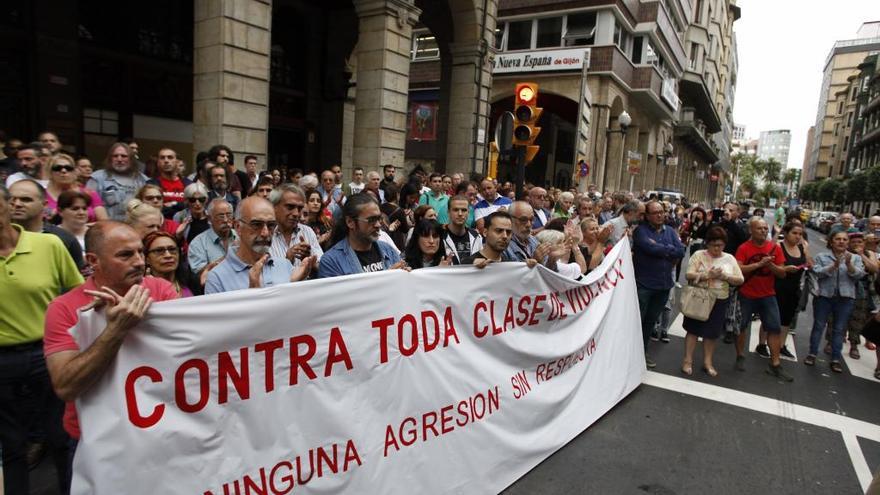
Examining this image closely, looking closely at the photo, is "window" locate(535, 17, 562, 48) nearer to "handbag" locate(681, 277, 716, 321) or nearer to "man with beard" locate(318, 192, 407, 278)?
"handbag" locate(681, 277, 716, 321)

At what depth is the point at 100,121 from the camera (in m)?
11.2

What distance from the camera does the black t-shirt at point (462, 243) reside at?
4918 millimetres

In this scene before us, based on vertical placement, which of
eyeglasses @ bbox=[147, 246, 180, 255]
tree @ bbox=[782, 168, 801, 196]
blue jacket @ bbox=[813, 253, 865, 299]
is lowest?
blue jacket @ bbox=[813, 253, 865, 299]

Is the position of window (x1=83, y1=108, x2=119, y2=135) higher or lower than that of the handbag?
higher

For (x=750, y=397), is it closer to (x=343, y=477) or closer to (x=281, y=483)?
(x=343, y=477)

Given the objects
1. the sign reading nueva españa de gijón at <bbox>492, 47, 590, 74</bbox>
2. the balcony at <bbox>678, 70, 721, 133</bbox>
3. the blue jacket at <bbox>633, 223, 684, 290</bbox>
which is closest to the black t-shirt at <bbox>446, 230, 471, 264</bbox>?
the blue jacket at <bbox>633, 223, 684, 290</bbox>

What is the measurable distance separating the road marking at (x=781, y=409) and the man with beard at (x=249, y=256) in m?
4.17

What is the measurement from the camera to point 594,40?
2481 centimetres

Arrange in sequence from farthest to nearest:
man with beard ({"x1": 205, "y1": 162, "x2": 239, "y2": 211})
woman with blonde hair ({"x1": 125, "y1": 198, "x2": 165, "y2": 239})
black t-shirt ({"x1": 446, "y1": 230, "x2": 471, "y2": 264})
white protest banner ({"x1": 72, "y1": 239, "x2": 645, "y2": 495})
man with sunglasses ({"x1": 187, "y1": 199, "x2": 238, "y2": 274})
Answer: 1. man with beard ({"x1": 205, "y1": 162, "x2": 239, "y2": 211})
2. black t-shirt ({"x1": 446, "y1": 230, "x2": 471, "y2": 264})
3. man with sunglasses ({"x1": 187, "y1": 199, "x2": 238, "y2": 274})
4. woman with blonde hair ({"x1": 125, "y1": 198, "x2": 165, "y2": 239})
5. white protest banner ({"x1": 72, "y1": 239, "x2": 645, "y2": 495})

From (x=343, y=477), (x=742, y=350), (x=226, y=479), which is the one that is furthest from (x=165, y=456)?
(x=742, y=350)

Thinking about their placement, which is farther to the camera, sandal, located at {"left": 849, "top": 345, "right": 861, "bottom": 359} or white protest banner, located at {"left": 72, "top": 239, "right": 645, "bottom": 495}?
sandal, located at {"left": 849, "top": 345, "right": 861, "bottom": 359}

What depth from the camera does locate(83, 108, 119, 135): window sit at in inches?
432

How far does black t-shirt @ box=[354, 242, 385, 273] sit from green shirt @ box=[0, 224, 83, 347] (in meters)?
1.69

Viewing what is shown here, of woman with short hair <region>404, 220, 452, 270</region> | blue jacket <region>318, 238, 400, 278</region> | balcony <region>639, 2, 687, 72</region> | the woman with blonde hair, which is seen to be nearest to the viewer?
the woman with blonde hair
